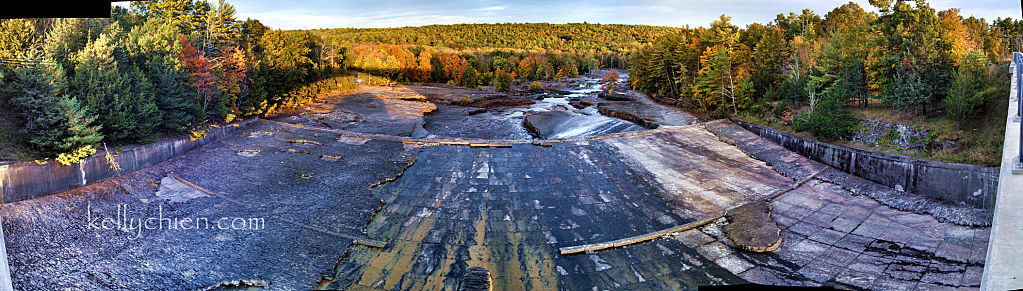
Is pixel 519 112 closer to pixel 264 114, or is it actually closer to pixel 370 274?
pixel 264 114

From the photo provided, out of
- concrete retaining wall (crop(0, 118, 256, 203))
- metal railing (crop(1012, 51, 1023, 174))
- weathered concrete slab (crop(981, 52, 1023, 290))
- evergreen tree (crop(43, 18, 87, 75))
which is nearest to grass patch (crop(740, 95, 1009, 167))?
metal railing (crop(1012, 51, 1023, 174))

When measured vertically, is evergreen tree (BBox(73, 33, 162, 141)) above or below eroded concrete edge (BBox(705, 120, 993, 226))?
above

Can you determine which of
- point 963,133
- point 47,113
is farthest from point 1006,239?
point 47,113

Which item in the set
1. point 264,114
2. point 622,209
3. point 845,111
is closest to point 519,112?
point 264,114

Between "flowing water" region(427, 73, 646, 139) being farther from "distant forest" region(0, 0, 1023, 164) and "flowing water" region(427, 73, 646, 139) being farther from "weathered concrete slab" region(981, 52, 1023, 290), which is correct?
"weathered concrete slab" region(981, 52, 1023, 290)

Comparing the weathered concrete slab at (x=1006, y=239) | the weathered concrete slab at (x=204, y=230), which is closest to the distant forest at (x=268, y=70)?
the weathered concrete slab at (x=204, y=230)

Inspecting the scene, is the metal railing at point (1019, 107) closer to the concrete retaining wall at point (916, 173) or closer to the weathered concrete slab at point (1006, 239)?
the weathered concrete slab at point (1006, 239)

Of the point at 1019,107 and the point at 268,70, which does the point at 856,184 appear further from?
the point at 268,70
